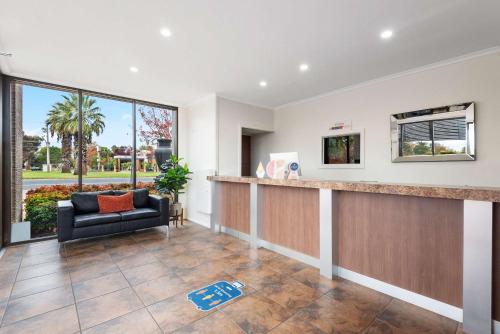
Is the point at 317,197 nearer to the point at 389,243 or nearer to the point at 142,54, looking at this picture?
the point at 389,243

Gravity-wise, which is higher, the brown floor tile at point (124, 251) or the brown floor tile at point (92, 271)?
the brown floor tile at point (92, 271)

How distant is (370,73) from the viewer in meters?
3.82

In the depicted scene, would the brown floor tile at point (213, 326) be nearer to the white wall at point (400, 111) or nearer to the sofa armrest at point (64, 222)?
the sofa armrest at point (64, 222)

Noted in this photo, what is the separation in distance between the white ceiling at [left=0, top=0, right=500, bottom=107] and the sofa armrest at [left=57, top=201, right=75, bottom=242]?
2.27m

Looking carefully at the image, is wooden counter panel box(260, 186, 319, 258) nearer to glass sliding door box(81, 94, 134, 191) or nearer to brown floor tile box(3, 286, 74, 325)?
brown floor tile box(3, 286, 74, 325)

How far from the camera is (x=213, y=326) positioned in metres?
1.85

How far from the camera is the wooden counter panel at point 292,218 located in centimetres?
296

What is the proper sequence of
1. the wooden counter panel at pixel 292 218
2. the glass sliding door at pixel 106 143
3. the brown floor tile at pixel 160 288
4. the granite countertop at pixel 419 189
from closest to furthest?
1. the granite countertop at pixel 419 189
2. the brown floor tile at pixel 160 288
3. the wooden counter panel at pixel 292 218
4. the glass sliding door at pixel 106 143

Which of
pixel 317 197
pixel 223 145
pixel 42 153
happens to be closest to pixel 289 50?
pixel 317 197

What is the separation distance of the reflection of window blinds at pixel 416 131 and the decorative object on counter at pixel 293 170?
2.02 m

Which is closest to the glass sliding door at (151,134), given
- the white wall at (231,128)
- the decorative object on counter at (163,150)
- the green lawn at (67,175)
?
the decorative object on counter at (163,150)

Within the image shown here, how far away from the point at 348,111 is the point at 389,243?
3001 mm

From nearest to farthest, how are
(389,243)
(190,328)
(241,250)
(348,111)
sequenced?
(190,328) → (389,243) → (241,250) → (348,111)

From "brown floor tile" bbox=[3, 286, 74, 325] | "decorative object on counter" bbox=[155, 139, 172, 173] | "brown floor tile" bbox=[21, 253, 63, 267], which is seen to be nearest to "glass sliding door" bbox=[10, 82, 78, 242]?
"brown floor tile" bbox=[21, 253, 63, 267]
